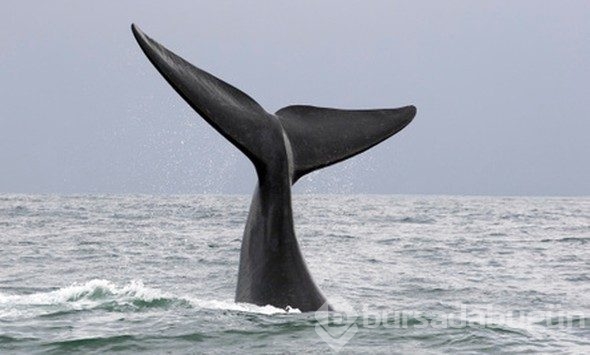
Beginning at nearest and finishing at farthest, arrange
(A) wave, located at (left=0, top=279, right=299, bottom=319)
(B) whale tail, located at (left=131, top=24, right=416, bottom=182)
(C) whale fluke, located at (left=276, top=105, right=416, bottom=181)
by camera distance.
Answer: (B) whale tail, located at (left=131, top=24, right=416, bottom=182) → (C) whale fluke, located at (left=276, top=105, right=416, bottom=181) → (A) wave, located at (left=0, top=279, right=299, bottom=319)

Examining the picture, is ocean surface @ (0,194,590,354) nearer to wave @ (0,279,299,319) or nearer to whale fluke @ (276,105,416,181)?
wave @ (0,279,299,319)

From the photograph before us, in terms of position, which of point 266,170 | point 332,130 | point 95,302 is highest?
point 332,130

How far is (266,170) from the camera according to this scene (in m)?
8.66

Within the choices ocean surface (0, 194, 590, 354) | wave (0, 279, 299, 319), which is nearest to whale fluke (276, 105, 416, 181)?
ocean surface (0, 194, 590, 354)

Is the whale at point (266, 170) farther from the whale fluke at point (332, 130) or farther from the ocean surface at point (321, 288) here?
the ocean surface at point (321, 288)

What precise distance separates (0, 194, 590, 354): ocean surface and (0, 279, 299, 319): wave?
24 mm

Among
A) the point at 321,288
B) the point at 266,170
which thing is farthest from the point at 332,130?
the point at 321,288

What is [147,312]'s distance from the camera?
9.84 meters

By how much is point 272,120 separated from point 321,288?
184 inches

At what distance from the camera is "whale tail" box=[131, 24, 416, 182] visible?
8.08 meters

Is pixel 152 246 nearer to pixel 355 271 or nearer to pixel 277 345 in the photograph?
pixel 355 271

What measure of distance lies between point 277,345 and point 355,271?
26.3ft

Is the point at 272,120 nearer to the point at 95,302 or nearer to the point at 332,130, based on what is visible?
the point at 332,130

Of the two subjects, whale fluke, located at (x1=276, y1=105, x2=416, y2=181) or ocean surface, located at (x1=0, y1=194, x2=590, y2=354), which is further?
whale fluke, located at (x1=276, y1=105, x2=416, y2=181)
